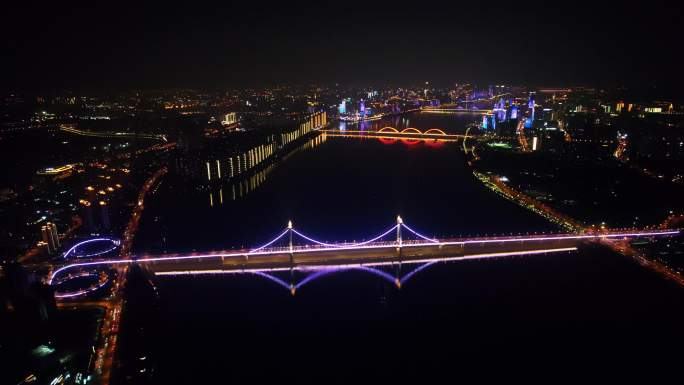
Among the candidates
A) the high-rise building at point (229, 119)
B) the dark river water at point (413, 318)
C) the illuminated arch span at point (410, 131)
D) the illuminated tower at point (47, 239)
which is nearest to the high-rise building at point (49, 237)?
the illuminated tower at point (47, 239)

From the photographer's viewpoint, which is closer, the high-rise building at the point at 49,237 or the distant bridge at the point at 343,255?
the distant bridge at the point at 343,255

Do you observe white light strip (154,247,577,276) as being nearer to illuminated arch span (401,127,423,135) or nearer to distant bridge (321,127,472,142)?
distant bridge (321,127,472,142)

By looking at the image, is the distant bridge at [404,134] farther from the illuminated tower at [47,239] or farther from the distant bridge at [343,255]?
the illuminated tower at [47,239]

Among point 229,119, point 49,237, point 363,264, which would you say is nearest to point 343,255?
point 363,264

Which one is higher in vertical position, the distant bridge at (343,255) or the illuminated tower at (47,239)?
the illuminated tower at (47,239)

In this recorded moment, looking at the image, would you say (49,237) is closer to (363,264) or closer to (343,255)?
(343,255)

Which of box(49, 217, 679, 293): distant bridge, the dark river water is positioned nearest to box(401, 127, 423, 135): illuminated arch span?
the dark river water

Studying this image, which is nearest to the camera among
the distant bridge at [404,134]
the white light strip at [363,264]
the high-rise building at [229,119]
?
the white light strip at [363,264]
